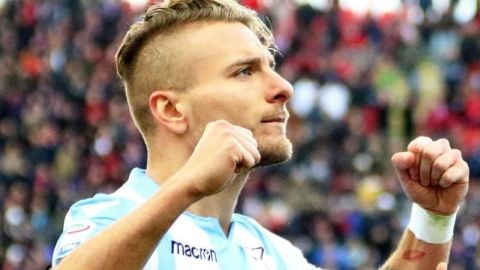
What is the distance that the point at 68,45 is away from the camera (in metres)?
21.8

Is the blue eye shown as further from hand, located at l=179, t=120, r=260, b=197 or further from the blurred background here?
the blurred background

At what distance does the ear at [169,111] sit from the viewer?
4660 millimetres

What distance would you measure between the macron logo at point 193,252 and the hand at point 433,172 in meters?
0.63

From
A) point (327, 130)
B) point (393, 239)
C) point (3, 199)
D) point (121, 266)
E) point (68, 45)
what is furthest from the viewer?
point (68, 45)

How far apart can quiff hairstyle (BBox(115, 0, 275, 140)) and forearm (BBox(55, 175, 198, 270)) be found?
35.3 inches

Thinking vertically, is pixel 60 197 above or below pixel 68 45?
below

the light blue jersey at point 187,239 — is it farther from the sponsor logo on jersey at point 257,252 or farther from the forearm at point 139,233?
the forearm at point 139,233

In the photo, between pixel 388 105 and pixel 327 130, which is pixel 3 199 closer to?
pixel 327 130

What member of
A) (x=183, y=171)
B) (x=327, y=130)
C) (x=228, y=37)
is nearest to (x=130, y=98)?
(x=228, y=37)

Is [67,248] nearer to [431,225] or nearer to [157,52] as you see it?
[157,52]

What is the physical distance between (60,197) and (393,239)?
13.7ft

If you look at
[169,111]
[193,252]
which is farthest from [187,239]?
[169,111]

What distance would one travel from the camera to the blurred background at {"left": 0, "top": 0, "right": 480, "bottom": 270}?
653 inches

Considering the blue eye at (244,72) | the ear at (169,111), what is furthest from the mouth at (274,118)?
the ear at (169,111)
